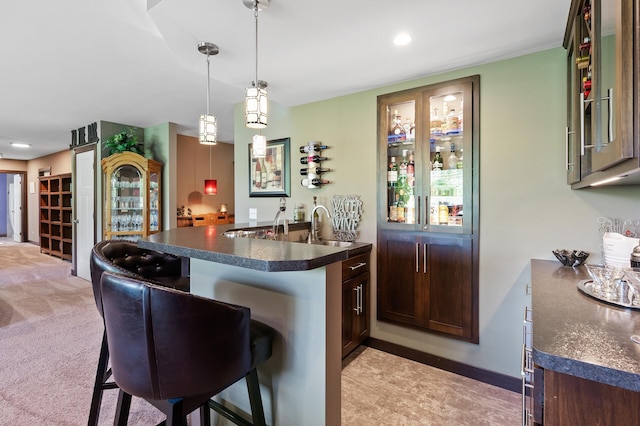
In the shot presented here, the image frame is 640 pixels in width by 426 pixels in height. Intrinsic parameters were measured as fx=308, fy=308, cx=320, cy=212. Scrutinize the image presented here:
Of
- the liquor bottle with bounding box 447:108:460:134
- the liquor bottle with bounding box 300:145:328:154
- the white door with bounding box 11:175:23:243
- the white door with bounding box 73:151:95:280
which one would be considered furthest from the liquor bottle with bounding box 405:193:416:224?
the white door with bounding box 11:175:23:243

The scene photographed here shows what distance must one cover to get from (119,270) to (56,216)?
318 inches

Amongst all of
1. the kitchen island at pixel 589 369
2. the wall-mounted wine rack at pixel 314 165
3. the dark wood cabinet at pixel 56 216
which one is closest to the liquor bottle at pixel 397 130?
the wall-mounted wine rack at pixel 314 165

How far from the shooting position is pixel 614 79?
0.98 m

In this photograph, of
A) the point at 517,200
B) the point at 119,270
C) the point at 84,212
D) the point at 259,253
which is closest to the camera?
the point at 259,253

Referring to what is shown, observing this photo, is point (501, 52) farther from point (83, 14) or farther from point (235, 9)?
point (83, 14)

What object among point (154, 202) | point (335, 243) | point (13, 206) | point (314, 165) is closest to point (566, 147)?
point (335, 243)

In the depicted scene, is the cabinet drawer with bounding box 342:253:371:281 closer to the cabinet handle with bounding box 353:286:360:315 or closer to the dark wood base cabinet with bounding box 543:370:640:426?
the cabinet handle with bounding box 353:286:360:315

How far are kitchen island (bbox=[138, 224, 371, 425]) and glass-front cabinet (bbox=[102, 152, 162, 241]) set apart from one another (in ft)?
11.7

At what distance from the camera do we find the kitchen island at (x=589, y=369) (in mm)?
704

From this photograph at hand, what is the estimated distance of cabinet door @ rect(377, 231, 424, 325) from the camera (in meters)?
2.63

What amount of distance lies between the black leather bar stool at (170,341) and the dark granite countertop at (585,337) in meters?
0.93

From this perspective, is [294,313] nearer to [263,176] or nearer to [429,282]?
[429,282]

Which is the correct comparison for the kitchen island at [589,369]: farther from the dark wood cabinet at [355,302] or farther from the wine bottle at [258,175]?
the wine bottle at [258,175]

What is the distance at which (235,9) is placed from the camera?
1.68 meters
